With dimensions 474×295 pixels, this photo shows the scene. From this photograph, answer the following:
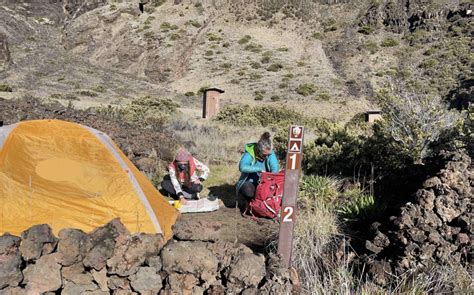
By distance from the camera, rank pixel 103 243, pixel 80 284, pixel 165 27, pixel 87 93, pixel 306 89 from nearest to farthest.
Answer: pixel 80 284
pixel 103 243
pixel 87 93
pixel 306 89
pixel 165 27

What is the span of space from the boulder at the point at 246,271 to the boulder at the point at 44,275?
4.18ft

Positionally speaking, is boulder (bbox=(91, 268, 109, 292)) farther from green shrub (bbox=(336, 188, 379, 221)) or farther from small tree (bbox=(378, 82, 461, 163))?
small tree (bbox=(378, 82, 461, 163))

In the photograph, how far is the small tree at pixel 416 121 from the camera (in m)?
6.58

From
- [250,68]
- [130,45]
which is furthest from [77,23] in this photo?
[250,68]

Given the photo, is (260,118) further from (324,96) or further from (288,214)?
(288,214)

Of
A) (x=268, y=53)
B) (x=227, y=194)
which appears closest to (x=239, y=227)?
(x=227, y=194)

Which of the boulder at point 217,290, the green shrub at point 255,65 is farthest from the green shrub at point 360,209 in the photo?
the green shrub at point 255,65

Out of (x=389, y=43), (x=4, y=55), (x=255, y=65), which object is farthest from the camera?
(x=389, y=43)

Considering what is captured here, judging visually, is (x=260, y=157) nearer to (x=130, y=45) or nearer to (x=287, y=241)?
(x=287, y=241)

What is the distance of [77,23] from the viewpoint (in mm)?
47562

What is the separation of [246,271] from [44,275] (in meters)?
1.48

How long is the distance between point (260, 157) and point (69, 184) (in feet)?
8.47

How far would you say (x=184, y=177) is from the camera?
676 centimetres

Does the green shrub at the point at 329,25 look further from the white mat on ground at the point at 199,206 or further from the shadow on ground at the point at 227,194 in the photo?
the white mat on ground at the point at 199,206
